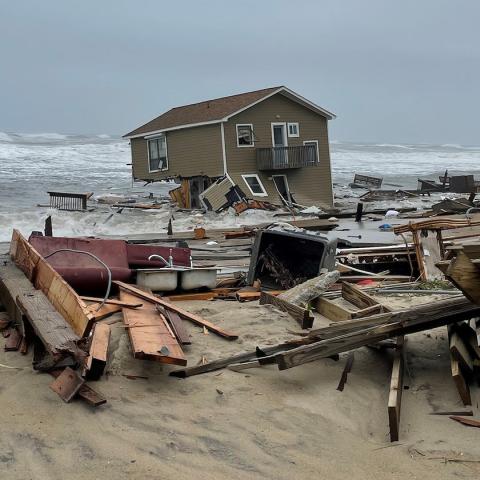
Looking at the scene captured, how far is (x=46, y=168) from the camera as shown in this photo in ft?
214

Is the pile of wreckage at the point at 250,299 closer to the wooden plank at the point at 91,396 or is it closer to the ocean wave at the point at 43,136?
the wooden plank at the point at 91,396

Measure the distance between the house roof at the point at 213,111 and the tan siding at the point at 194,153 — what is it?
0.45 meters

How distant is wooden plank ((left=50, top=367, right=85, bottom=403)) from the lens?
15.8 ft

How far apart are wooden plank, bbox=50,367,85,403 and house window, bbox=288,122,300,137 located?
32.5 meters

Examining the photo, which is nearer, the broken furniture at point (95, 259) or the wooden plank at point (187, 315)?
the wooden plank at point (187, 315)

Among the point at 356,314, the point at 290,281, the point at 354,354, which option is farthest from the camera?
the point at 290,281

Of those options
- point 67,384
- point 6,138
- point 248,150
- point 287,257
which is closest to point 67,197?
point 248,150

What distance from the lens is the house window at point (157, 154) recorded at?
38.2 m

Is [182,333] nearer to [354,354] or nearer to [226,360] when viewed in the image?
[226,360]

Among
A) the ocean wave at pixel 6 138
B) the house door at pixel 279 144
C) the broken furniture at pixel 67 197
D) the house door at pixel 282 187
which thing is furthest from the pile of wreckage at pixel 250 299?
the ocean wave at pixel 6 138

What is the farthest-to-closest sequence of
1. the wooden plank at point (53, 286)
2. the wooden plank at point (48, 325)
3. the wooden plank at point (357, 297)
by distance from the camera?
the wooden plank at point (357, 297) → the wooden plank at point (53, 286) → the wooden plank at point (48, 325)

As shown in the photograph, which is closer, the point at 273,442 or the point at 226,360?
the point at 273,442

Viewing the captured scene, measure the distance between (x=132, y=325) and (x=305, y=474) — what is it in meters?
2.34

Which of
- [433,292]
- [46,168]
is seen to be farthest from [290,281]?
[46,168]
